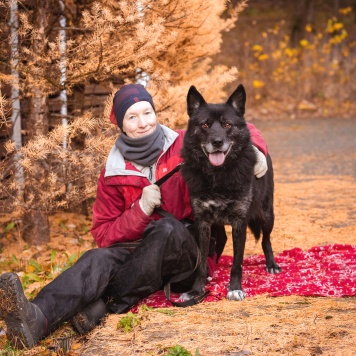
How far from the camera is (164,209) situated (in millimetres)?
4777

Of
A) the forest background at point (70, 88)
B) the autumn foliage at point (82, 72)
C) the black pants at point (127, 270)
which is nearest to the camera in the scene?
the black pants at point (127, 270)

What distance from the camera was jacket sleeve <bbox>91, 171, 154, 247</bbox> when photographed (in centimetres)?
455

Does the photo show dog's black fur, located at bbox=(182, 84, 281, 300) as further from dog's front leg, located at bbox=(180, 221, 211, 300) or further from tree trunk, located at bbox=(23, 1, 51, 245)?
tree trunk, located at bbox=(23, 1, 51, 245)

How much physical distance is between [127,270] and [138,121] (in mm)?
1123

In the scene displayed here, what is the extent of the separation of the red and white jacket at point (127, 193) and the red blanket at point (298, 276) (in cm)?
58

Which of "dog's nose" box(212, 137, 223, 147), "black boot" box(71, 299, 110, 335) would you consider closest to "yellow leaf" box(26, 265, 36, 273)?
"black boot" box(71, 299, 110, 335)

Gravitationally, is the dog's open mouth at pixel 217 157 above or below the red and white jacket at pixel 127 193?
above

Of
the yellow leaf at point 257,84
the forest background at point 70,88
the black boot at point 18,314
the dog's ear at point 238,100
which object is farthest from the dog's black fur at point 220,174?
the yellow leaf at point 257,84

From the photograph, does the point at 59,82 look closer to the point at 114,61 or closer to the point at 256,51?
the point at 114,61

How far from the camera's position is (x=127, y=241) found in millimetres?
4691

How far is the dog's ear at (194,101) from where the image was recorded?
4.50m

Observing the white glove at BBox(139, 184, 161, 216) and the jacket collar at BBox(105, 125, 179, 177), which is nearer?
the white glove at BBox(139, 184, 161, 216)

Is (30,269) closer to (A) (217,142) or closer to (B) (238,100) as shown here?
(A) (217,142)

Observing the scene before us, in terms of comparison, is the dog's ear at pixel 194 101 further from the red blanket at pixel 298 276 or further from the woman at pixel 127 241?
the red blanket at pixel 298 276
